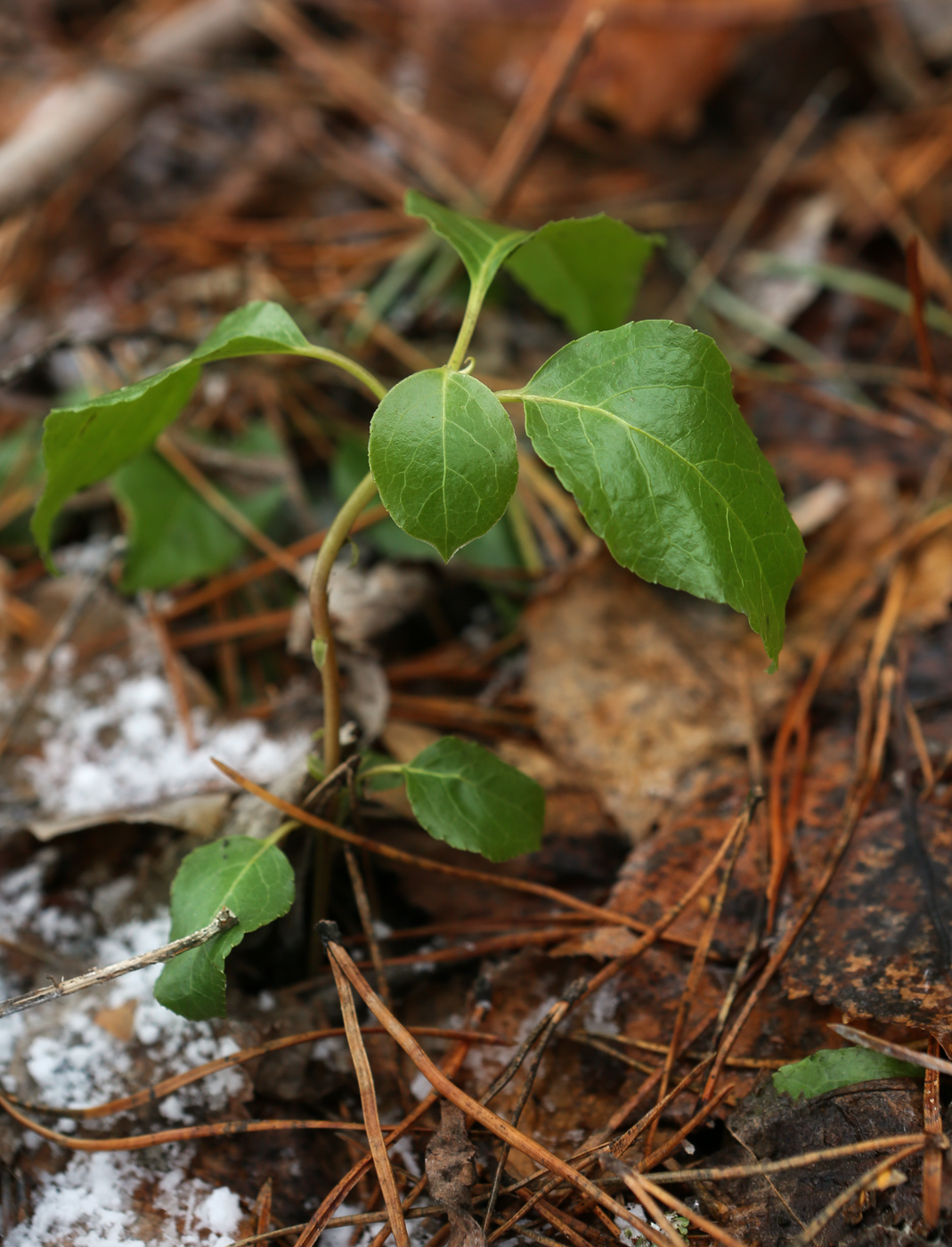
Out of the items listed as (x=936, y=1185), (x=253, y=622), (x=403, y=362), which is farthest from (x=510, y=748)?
(x=403, y=362)

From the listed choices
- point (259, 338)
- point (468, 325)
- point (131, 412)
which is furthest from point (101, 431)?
point (468, 325)

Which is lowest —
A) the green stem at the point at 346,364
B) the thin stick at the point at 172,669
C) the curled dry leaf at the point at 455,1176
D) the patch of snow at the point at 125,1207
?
the patch of snow at the point at 125,1207

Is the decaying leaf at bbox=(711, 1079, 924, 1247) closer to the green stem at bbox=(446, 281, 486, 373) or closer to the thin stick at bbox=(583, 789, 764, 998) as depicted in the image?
the thin stick at bbox=(583, 789, 764, 998)

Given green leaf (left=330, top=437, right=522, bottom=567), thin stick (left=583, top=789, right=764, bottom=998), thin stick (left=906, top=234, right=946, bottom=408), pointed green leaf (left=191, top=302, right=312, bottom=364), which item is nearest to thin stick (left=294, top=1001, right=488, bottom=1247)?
thin stick (left=583, top=789, right=764, bottom=998)

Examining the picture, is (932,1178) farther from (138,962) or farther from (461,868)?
(138,962)

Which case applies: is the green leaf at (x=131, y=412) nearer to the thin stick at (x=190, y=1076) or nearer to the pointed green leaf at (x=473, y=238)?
the pointed green leaf at (x=473, y=238)

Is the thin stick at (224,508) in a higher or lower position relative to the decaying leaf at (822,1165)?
higher

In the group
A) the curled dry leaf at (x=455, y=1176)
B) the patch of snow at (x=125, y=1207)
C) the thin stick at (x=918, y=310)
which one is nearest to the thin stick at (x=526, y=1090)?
the curled dry leaf at (x=455, y=1176)
